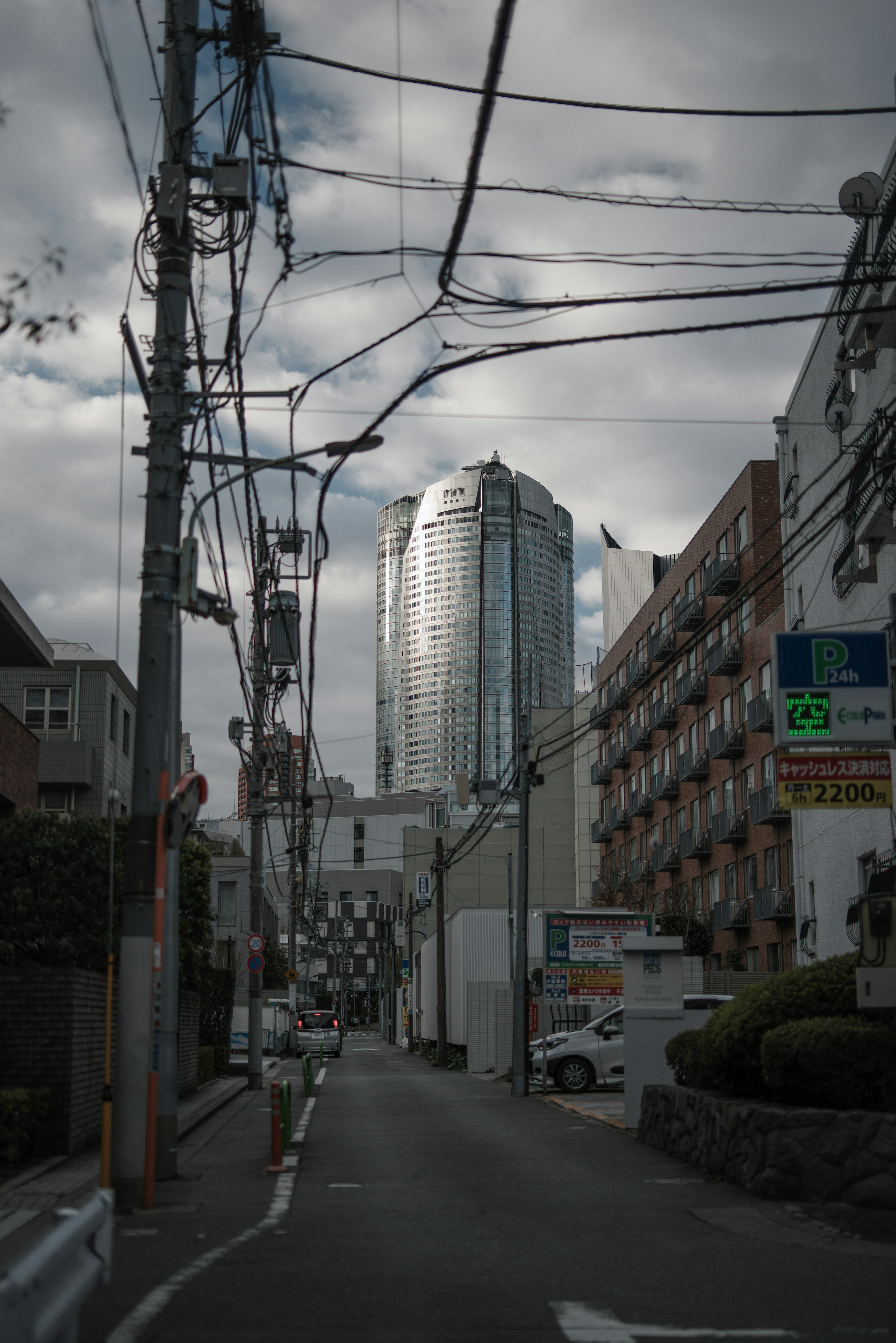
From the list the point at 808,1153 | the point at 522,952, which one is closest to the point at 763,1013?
the point at 808,1153

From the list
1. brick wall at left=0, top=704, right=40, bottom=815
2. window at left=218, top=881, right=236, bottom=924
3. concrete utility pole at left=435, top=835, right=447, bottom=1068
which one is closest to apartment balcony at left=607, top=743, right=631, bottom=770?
concrete utility pole at left=435, top=835, right=447, bottom=1068

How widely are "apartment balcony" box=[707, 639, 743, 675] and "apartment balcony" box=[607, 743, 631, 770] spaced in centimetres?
1386

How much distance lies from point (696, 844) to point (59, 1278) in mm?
49211

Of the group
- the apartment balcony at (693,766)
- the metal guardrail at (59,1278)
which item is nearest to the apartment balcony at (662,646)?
the apartment balcony at (693,766)

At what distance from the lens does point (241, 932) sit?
221 feet

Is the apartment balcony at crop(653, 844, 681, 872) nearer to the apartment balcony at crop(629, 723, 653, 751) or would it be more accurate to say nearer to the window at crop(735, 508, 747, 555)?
the apartment balcony at crop(629, 723, 653, 751)

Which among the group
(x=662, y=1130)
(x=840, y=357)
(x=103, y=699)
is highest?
(x=840, y=357)

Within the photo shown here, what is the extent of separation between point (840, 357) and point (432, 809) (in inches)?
3734

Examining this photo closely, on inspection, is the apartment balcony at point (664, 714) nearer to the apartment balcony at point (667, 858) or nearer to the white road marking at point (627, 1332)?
the apartment balcony at point (667, 858)

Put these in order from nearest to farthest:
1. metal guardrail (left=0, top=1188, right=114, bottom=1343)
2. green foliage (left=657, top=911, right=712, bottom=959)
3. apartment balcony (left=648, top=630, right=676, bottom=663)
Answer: metal guardrail (left=0, top=1188, right=114, bottom=1343) → green foliage (left=657, top=911, right=712, bottom=959) → apartment balcony (left=648, top=630, right=676, bottom=663)

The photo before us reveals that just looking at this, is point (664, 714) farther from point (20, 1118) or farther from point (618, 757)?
point (20, 1118)

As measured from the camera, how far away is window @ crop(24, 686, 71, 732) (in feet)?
120

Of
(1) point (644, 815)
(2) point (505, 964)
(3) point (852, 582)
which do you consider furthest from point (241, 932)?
(3) point (852, 582)

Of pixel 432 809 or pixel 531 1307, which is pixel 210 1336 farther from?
pixel 432 809
